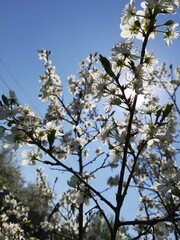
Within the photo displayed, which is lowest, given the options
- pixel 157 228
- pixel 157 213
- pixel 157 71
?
pixel 157 228

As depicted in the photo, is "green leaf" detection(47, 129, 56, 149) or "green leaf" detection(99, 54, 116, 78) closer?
"green leaf" detection(99, 54, 116, 78)

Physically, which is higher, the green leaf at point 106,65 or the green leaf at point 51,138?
the green leaf at point 106,65

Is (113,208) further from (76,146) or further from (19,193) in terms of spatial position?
(19,193)

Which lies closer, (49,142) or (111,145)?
(49,142)

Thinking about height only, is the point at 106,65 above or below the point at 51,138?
above

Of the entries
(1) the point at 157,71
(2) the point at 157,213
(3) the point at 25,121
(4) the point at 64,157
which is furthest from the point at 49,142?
(1) the point at 157,71

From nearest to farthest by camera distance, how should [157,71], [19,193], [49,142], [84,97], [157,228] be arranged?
[49,142], [157,228], [84,97], [157,71], [19,193]

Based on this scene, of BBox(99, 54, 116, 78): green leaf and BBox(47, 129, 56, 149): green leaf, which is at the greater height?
BBox(99, 54, 116, 78): green leaf

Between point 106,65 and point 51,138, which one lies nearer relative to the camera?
point 106,65

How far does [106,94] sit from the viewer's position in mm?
2018

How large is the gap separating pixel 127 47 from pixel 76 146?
242 cm

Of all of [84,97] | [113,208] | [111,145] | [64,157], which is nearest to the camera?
[113,208]

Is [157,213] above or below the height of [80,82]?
below

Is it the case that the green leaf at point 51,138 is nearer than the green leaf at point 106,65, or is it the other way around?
the green leaf at point 106,65
